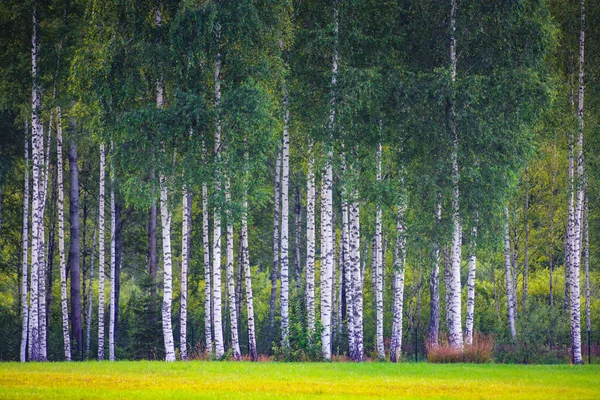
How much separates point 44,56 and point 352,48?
417 inches

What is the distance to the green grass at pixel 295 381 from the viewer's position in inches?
575

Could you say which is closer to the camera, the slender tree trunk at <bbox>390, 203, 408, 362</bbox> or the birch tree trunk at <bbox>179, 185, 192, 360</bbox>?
the slender tree trunk at <bbox>390, 203, 408, 362</bbox>

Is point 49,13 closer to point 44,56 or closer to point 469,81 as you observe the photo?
point 44,56

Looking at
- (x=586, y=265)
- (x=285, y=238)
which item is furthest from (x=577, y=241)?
(x=285, y=238)

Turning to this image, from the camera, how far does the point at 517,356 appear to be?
3002 centimetres

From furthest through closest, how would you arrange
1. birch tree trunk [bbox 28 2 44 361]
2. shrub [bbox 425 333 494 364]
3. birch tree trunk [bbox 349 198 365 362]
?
birch tree trunk [bbox 28 2 44 361]
birch tree trunk [bbox 349 198 365 362]
shrub [bbox 425 333 494 364]

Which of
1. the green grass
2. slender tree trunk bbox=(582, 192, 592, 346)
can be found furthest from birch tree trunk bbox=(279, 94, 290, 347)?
slender tree trunk bbox=(582, 192, 592, 346)

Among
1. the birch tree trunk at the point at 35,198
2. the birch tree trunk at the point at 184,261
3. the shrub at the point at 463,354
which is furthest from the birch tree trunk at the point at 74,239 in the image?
the shrub at the point at 463,354

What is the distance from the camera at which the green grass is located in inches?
575

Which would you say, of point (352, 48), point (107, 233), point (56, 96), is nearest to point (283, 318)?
point (352, 48)

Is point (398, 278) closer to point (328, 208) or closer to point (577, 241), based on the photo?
point (328, 208)

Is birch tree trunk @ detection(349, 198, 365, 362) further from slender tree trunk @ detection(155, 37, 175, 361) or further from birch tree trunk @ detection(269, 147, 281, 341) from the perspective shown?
birch tree trunk @ detection(269, 147, 281, 341)

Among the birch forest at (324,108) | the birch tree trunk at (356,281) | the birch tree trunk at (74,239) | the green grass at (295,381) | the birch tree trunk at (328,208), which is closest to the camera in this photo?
the green grass at (295,381)

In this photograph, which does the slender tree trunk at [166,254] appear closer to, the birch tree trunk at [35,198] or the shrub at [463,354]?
the birch tree trunk at [35,198]
